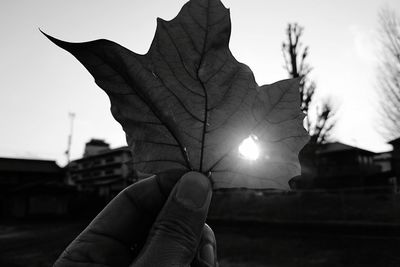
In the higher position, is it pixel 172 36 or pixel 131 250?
pixel 172 36

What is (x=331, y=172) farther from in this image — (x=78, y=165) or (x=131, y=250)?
(x=78, y=165)

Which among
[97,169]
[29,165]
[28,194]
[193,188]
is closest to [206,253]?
[193,188]

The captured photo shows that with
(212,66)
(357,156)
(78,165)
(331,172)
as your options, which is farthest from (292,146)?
(78,165)

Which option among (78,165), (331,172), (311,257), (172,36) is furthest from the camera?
(78,165)

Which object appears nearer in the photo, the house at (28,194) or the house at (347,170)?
the house at (28,194)

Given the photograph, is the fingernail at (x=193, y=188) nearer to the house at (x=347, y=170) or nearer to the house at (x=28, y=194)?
the house at (x=347, y=170)

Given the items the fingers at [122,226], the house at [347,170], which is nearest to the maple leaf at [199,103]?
the fingers at [122,226]

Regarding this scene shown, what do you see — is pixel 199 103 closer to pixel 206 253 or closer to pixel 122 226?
pixel 122 226
